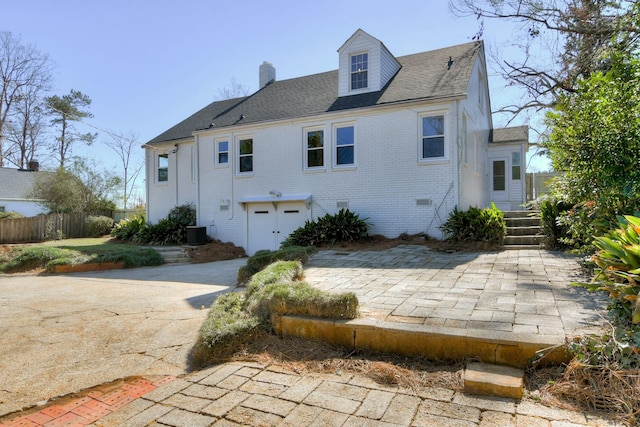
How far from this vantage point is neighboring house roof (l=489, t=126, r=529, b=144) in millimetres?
15538

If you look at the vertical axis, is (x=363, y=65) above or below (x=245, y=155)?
above

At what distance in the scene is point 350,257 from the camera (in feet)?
28.5

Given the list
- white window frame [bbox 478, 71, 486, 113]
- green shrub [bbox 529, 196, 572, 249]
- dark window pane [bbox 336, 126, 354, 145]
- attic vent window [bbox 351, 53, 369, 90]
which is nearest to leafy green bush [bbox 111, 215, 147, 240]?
dark window pane [bbox 336, 126, 354, 145]

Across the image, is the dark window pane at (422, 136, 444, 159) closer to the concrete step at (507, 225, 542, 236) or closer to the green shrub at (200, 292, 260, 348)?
the concrete step at (507, 225, 542, 236)

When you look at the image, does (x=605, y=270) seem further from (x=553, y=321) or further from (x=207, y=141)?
(x=207, y=141)

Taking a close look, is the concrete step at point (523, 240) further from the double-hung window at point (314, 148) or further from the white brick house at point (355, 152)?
the double-hung window at point (314, 148)

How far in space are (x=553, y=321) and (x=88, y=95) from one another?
3462cm

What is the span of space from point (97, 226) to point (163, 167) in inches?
204

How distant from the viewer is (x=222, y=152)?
15164 millimetres

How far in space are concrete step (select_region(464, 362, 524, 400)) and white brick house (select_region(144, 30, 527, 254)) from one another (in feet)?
28.3

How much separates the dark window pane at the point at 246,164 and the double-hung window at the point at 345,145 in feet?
12.5

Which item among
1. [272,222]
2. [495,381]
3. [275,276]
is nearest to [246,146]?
[272,222]

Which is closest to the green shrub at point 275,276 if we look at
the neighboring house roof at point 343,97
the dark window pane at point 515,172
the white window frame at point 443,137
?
the white window frame at point 443,137

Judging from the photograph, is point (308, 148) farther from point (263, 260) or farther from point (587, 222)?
point (587, 222)
